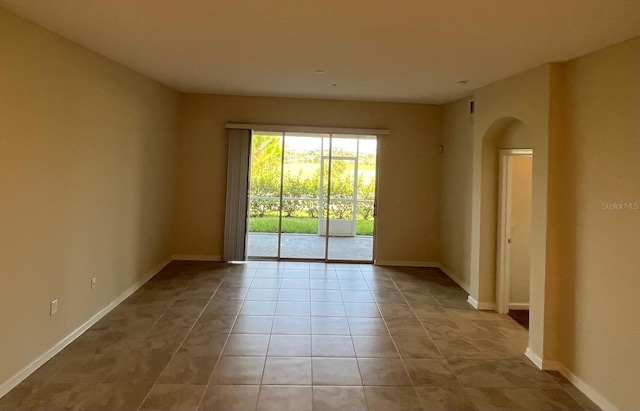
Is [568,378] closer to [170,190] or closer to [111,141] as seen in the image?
[111,141]

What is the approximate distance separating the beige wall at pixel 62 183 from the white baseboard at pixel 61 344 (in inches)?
1.9

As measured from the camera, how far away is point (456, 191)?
20.7 feet

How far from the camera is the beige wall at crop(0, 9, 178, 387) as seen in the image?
9.61 ft

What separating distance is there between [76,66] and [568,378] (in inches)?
199

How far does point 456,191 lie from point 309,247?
12.4 ft

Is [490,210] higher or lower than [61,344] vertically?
higher

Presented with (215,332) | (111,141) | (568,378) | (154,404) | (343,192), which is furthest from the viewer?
(343,192)

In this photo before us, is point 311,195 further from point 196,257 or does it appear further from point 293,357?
point 293,357

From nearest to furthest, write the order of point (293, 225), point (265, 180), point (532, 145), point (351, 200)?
1. point (532, 145)
2. point (265, 180)
3. point (351, 200)
4. point (293, 225)

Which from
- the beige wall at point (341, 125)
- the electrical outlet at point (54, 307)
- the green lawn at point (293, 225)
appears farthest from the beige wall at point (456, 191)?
the electrical outlet at point (54, 307)

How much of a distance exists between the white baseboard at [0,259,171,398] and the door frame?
4544 mm

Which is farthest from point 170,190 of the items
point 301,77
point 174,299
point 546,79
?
point 546,79

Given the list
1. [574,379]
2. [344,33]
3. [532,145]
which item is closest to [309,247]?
[532,145]

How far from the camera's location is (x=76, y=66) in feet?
12.1
